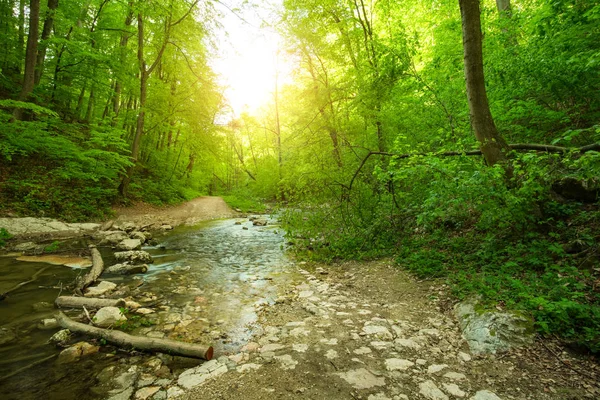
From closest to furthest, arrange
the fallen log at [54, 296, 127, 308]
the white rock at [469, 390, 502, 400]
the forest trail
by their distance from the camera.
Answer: the white rock at [469, 390, 502, 400], the fallen log at [54, 296, 127, 308], the forest trail

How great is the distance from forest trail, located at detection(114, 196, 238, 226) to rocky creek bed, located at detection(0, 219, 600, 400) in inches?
308

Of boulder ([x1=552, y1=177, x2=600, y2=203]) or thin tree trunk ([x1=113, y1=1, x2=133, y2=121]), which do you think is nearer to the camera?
boulder ([x1=552, y1=177, x2=600, y2=203])

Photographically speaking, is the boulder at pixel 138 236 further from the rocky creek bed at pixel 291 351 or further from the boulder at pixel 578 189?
the boulder at pixel 578 189

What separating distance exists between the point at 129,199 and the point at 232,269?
1154 cm

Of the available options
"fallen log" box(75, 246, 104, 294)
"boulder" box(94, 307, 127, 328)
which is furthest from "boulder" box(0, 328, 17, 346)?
"fallen log" box(75, 246, 104, 294)

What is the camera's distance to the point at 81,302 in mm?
4066

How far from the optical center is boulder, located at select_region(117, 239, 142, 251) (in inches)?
303

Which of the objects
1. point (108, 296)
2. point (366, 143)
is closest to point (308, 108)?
point (366, 143)

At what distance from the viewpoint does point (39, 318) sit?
3.72 metres

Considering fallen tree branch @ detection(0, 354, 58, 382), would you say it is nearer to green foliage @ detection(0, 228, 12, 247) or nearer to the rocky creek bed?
the rocky creek bed

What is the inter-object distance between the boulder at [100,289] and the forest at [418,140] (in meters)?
3.88

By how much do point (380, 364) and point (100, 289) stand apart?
4928 millimetres

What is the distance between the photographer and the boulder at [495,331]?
264cm

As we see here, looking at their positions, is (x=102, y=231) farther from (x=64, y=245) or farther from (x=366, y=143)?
(x=366, y=143)
